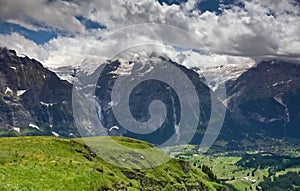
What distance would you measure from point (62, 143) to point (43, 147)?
59.0 feet

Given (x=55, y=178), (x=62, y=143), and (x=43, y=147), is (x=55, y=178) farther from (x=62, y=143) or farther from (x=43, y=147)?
(x=62, y=143)

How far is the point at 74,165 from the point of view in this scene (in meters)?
144

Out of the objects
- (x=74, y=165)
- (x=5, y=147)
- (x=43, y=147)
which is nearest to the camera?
(x=74, y=165)

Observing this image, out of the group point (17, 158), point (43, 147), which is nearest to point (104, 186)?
point (17, 158)

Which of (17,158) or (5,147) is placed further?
(5,147)

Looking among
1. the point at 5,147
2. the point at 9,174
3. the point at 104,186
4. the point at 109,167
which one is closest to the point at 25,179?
the point at 9,174

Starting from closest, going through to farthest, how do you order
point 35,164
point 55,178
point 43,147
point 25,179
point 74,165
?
point 25,179 < point 55,178 < point 35,164 < point 74,165 < point 43,147

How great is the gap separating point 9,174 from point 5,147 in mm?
Result: 62220

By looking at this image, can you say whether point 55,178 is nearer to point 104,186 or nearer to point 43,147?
point 104,186

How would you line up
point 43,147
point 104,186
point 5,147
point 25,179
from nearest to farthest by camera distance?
point 25,179 < point 104,186 < point 5,147 < point 43,147

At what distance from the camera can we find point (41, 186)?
3804 inches

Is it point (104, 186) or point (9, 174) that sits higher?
point (9, 174)

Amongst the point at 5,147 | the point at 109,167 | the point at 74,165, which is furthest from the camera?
the point at 109,167

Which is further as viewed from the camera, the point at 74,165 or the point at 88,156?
the point at 88,156
